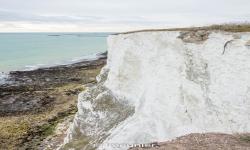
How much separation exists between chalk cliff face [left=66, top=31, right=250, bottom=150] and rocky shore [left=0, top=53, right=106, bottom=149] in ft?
20.3

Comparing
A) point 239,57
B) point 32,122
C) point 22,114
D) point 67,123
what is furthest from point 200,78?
point 22,114

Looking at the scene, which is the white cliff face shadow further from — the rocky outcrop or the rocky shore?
the rocky outcrop

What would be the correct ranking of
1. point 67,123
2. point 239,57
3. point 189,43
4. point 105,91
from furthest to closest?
point 67,123, point 105,91, point 189,43, point 239,57

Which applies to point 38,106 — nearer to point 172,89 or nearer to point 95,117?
point 95,117

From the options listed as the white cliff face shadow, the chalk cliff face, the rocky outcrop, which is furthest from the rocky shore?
the rocky outcrop

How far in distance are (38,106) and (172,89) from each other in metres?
23.1

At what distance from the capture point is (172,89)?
18.5 m

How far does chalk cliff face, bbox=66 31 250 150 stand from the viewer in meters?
15.8

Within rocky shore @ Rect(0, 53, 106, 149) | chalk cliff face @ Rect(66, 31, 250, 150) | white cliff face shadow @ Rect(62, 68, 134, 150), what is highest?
chalk cliff face @ Rect(66, 31, 250, 150)

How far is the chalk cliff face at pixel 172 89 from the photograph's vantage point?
15.8 metres

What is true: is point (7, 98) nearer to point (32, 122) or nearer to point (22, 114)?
point (22, 114)

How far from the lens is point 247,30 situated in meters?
16.1

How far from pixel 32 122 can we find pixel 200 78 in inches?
743

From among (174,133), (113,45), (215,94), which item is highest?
(113,45)
